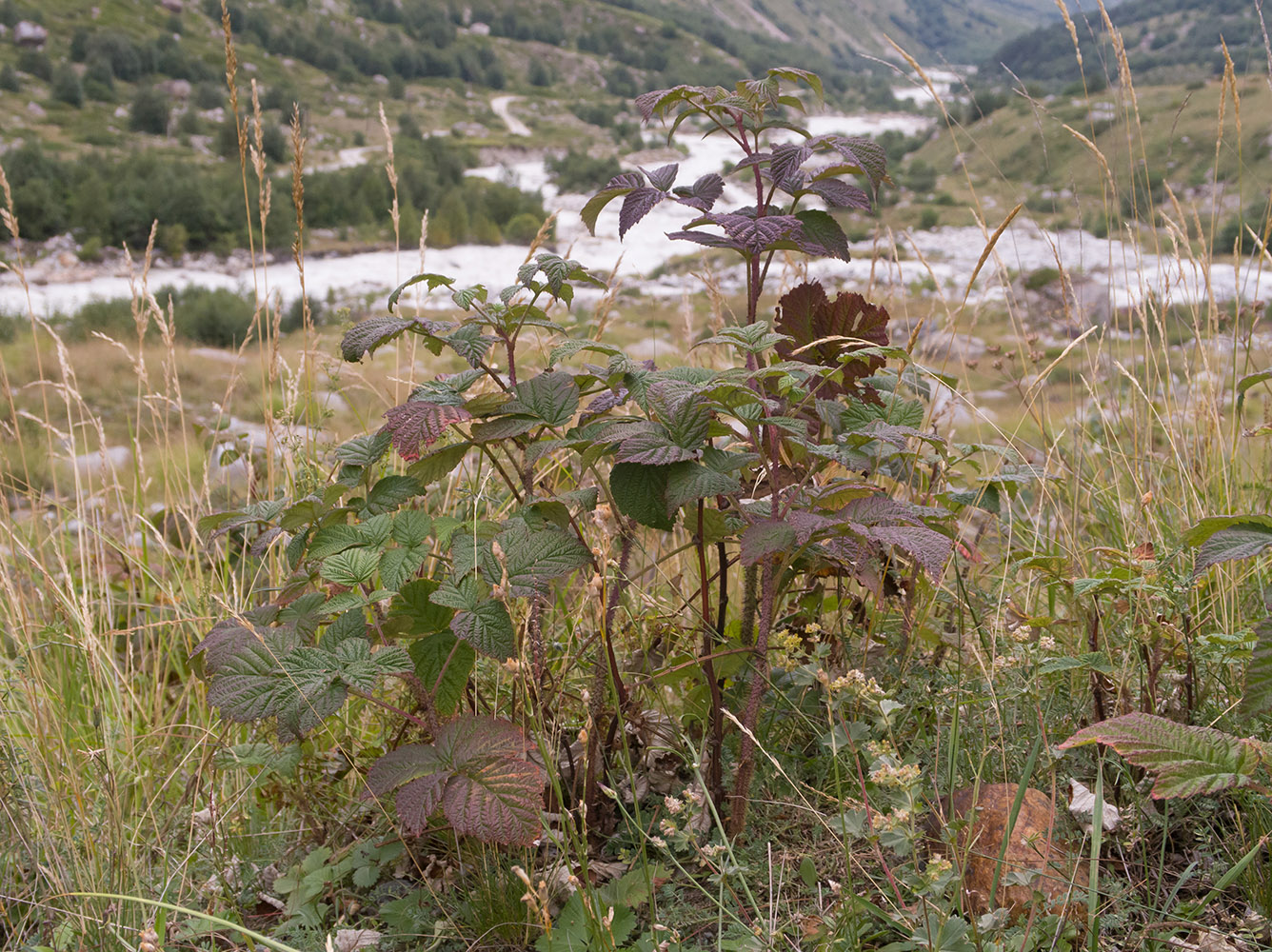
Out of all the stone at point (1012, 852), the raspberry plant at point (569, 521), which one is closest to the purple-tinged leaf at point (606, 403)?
the raspberry plant at point (569, 521)

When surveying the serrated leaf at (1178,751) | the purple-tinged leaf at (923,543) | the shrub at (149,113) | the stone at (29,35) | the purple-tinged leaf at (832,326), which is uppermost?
the stone at (29,35)

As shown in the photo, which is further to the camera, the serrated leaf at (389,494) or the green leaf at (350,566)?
the serrated leaf at (389,494)

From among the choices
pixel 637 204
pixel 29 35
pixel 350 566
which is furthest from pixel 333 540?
pixel 29 35

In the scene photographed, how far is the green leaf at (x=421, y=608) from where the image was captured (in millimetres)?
928

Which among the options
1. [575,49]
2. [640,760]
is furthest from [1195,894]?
[575,49]

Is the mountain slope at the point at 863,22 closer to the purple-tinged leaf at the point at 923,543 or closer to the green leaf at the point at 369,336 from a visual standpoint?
the green leaf at the point at 369,336

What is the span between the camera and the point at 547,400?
3.11 feet

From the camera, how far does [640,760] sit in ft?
3.87

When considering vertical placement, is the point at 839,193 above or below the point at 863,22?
below

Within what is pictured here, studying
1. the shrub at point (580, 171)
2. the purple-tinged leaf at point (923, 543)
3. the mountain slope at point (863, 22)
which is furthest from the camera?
the mountain slope at point (863, 22)

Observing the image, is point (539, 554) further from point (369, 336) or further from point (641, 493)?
point (369, 336)

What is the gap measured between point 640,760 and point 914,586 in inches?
17.5

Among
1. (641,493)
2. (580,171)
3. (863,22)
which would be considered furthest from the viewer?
(863,22)

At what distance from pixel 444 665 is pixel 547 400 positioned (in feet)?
1.00
